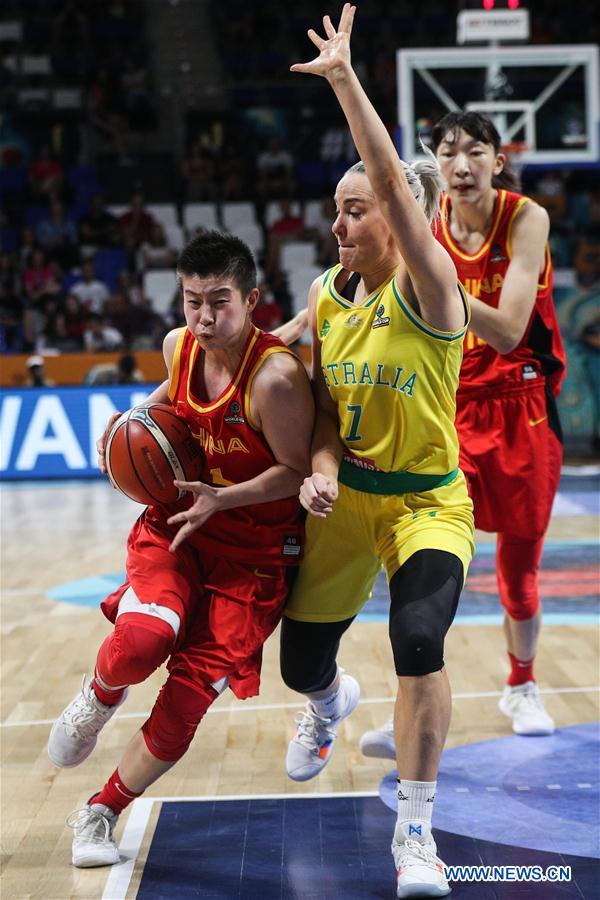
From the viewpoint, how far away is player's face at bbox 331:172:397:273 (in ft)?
10.5

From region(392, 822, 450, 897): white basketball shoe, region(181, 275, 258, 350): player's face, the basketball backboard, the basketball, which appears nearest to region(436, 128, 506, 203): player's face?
region(181, 275, 258, 350): player's face

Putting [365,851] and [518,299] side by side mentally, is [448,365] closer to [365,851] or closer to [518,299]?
[518,299]

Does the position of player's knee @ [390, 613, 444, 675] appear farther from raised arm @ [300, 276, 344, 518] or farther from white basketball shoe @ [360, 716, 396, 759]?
white basketball shoe @ [360, 716, 396, 759]

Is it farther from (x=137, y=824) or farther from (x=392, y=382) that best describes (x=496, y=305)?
(x=137, y=824)

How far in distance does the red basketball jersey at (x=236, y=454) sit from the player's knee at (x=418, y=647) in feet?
1.85

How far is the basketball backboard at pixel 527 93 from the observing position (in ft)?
35.1

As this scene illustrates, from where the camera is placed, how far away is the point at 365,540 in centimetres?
343

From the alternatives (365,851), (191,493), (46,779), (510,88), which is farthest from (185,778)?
(510,88)

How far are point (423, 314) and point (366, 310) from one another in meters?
0.18

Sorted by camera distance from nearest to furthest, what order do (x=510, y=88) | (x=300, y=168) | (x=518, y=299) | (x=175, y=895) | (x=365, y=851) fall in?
(x=175, y=895), (x=365, y=851), (x=518, y=299), (x=510, y=88), (x=300, y=168)

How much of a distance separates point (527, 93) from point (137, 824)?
29.6 ft

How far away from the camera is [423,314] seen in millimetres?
3172

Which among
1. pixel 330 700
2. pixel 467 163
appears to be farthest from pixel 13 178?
pixel 330 700

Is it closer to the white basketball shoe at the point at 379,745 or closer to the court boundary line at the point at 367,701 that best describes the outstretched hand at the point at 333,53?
the white basketball shoe at the point at 379,745
